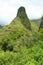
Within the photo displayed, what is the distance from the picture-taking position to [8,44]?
14600cm

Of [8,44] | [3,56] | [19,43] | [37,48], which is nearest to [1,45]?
[8,44]

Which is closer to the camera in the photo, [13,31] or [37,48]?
[37,48]

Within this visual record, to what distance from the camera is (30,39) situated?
468 ft

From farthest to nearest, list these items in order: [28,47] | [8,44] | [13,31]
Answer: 1. [13,31]
2. [8,44]
3. [28,47]

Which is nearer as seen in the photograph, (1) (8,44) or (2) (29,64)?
(2) (29,64)

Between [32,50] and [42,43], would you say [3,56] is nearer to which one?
[32,50]

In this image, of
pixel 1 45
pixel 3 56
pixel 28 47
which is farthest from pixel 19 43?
pixel 3 56

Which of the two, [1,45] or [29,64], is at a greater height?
[29,64]

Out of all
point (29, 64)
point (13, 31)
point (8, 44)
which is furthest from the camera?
point (13, 31)

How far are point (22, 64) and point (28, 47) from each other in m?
41.8

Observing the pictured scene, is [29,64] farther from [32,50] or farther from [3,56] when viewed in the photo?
[32,50]

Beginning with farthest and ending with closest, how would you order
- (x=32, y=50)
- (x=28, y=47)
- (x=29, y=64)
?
(x=28, y=47) < (x=32, y=50) < (x=29, y=64)

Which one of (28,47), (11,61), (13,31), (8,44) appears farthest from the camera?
(13,31)

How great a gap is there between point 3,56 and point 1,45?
37.7 meters
